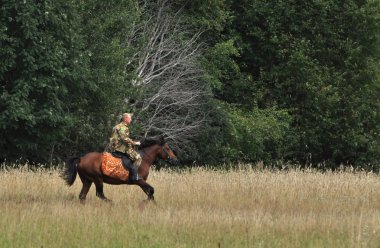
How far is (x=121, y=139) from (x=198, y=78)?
812 inches

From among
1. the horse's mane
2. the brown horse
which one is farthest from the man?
the horse's mane

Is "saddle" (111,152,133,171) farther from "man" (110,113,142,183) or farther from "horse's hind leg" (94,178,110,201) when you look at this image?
"horse's hind leg" (94,178,110,201)

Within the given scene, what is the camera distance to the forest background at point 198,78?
93.3 ft

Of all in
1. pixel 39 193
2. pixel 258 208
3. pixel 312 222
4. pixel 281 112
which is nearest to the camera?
pixel 312 222

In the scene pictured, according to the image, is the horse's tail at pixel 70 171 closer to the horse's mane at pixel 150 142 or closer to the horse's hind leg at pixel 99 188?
the horse's hind leg at pixel 99 188

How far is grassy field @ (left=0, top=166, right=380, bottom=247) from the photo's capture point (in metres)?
11.2

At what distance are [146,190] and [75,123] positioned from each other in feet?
48.0

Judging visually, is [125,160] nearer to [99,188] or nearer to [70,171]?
[99,188]

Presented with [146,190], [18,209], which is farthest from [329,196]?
[18,209]

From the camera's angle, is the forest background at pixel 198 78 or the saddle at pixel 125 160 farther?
the forest background at pixel 198 78

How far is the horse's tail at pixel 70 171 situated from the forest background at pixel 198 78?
36.1ft

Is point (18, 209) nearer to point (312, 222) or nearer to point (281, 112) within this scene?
point (312, 222)

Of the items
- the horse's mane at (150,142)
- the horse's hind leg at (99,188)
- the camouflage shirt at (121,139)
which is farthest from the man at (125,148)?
the horse's hind leg at (99,188)

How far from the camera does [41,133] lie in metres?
28.7
